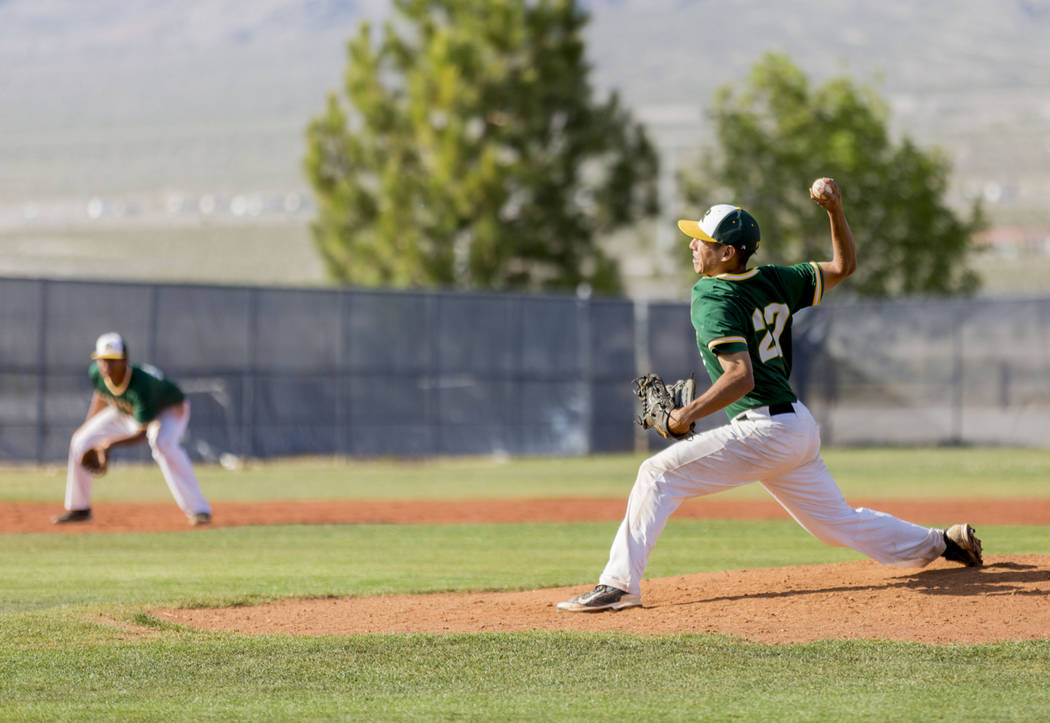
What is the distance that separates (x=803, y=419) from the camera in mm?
7312

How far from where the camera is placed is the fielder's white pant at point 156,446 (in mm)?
12852

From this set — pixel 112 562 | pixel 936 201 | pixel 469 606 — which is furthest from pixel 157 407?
A: pixel 936 201

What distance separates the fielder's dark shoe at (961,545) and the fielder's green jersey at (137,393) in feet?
23.5

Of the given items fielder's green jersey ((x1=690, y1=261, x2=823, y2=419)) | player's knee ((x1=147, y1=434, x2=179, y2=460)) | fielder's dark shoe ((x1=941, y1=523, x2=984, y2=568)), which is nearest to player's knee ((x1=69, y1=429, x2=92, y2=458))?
player's knee ((x1=147, y1=434, x2=179, y2=460))

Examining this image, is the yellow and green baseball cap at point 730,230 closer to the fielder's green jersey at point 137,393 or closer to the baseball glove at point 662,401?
the baseball glove at point 662,401

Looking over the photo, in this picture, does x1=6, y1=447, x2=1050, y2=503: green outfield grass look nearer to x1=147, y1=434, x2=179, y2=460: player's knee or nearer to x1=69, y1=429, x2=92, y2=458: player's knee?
x1=69, y1=429, x2=92, y2=458: player's knee

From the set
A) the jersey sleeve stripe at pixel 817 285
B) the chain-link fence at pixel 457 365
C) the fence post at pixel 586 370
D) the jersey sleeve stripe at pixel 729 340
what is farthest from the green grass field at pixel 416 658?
the fence post at pixel 586 370

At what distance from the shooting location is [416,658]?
264 inches

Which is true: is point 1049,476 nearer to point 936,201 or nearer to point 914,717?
point 914,717

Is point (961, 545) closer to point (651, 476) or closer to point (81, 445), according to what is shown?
point (651, 476)

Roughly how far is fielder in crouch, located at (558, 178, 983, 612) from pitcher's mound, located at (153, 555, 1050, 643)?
303 mm

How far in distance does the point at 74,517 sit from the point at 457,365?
12.2 metres

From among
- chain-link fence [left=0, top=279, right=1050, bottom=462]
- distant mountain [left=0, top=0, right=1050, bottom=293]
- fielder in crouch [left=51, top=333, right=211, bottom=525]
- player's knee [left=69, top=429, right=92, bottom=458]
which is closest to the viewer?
fielder in crouch [left=51, top=333, right=211, bottom=525]

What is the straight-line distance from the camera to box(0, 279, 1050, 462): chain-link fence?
21.4m
